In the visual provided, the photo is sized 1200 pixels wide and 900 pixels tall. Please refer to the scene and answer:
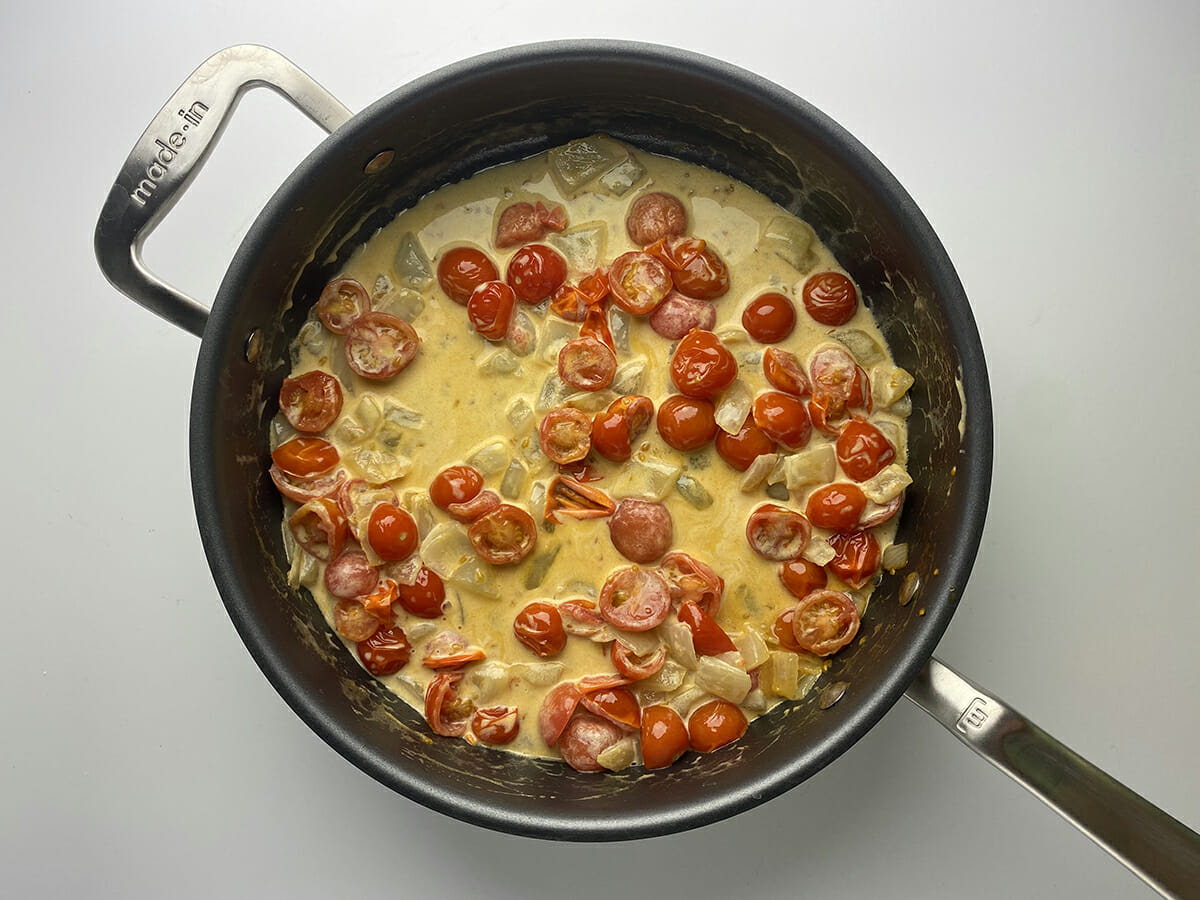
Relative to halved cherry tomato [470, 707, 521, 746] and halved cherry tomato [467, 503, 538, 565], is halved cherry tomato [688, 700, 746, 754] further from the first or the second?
halved cherry tomato [467, 503, 538, 565]

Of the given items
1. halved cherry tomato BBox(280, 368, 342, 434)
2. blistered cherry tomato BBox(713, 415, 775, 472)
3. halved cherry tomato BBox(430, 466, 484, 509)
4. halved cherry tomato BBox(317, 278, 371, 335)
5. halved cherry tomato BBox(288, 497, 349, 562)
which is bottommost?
halved cherry tomato BBox(288, 497, 349, 562)

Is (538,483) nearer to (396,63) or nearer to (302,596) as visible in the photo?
(302,596)

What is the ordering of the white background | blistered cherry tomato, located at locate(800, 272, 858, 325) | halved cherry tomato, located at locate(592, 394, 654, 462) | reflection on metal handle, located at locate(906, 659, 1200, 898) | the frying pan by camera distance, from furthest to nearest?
1. the white background
2. blistered cherry tomato, located at locate(800, 272, 858, 325)
3. halved cherry tomato, located at locate(592, 394, 654, 462)
4. the frying pan
5. reflection on metal handle, located at locate(906, 659, 1200, 898)

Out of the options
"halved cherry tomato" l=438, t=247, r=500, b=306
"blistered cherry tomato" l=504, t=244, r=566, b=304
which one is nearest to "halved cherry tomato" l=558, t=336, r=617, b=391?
"blistered cherry tomato" l=504, t=244, r=566, b=304

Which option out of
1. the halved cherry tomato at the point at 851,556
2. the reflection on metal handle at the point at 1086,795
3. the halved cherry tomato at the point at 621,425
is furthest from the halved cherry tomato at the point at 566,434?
the reflection on metal handle at the point at 1086,795

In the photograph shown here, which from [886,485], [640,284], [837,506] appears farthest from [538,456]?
[886,485]

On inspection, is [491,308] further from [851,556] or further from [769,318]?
[851,556]

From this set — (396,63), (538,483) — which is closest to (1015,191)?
(538,483)

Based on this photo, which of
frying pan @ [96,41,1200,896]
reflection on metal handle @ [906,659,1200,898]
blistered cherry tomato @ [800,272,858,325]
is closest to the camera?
reflection on metal handle @ [906,659,1200,898]

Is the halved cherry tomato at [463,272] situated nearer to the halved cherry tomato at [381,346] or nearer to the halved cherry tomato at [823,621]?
the halved cherry tomato at [381,346]
